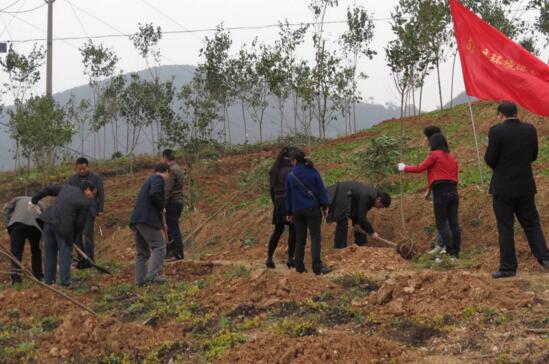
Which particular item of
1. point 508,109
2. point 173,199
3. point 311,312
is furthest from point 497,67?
point 173,199

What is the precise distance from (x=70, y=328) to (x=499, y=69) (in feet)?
21.1

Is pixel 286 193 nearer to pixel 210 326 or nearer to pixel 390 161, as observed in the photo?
pixel 210 326

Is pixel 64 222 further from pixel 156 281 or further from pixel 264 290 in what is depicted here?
pixel 264 290

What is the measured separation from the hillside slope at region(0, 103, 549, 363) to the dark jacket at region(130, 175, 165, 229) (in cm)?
88

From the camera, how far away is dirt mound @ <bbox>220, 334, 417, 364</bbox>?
4340mm

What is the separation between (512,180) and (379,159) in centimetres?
595

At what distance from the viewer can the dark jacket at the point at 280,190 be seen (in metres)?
8.59

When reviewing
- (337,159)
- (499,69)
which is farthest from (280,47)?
(499,69)

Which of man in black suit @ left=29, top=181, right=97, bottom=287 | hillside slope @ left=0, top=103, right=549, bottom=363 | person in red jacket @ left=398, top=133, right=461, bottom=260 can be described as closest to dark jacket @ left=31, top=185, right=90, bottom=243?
man in black suit @ left=29, top=181, right=97, bottom=287

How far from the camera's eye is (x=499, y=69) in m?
8.59

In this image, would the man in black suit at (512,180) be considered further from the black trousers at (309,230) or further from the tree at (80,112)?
the tree at (80,112)

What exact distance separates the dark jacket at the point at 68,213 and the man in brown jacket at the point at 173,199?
1.79 m

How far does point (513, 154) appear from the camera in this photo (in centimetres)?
650

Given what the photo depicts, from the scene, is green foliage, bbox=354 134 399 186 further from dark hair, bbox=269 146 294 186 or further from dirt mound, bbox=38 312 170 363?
dirt mound, bbox=38 312 170 363
